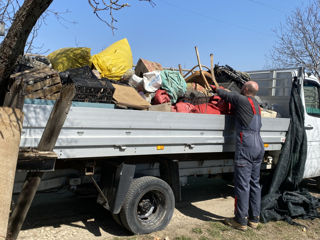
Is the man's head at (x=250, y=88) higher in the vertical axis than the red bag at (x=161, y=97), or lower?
higher

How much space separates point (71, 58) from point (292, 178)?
4.12 m

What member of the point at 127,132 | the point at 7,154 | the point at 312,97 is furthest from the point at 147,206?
the point at 312,97

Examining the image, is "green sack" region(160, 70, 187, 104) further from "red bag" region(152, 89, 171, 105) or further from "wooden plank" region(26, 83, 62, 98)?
"wooden plank" region(26, 83, 62, 98)

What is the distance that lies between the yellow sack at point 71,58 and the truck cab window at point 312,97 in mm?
3860

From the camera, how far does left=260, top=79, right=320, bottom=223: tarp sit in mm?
5074

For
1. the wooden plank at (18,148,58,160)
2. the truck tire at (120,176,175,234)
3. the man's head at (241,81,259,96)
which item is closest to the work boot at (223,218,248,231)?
the truck tire at (120,176,175,234)

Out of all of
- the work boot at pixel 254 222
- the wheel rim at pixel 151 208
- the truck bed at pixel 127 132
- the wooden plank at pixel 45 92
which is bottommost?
the work boot at pixel 254 222

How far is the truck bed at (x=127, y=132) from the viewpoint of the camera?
9.68ft

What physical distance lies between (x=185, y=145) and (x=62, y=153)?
5.26 feet

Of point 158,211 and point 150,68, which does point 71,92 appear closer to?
point 158,211

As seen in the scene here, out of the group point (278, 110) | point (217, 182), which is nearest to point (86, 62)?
point (278, 110)

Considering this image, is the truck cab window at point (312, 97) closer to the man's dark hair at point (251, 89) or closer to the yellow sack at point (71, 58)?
the man's dark hair at point (251, 89)

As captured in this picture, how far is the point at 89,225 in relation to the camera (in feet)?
14.0

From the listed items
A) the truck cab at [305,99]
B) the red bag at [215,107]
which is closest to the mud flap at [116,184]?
the red bag at [215,107]
